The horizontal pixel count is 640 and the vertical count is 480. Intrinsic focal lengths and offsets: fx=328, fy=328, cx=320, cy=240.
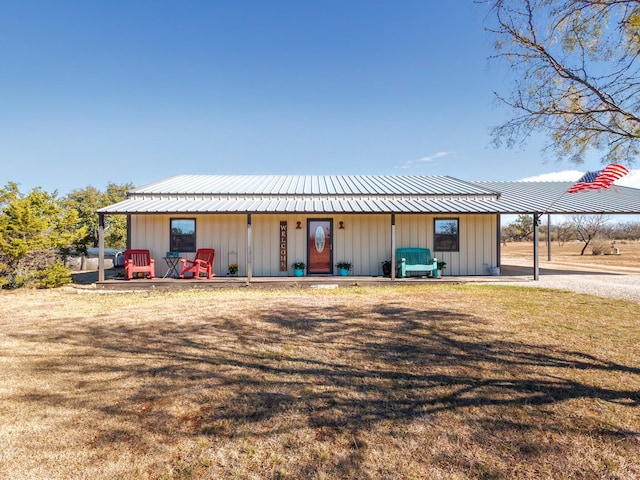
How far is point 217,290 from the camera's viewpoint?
9.78m

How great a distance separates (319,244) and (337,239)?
0.67 m

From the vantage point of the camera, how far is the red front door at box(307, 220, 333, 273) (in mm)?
11820

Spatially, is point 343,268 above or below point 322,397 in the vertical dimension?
above

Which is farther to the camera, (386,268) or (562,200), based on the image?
(562,200)

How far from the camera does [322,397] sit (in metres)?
3.15

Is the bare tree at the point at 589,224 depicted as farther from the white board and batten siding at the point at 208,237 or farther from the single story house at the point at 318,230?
the white board and batten siding at the point at 208,237

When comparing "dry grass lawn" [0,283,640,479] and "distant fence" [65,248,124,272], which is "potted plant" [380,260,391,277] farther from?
"distant fence" [65,248,124,272]

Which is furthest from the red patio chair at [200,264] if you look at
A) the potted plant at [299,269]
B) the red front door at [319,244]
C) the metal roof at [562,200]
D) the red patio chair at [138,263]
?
the metal roof at [562,200]

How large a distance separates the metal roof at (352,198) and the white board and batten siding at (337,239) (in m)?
0.55

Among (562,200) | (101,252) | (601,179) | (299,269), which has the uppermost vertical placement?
(601,179)

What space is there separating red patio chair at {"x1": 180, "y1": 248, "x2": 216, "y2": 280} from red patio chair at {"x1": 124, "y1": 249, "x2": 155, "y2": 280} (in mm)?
978

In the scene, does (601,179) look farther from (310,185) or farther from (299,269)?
(310,185)

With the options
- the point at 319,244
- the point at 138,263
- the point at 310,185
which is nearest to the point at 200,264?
the point at 138,263

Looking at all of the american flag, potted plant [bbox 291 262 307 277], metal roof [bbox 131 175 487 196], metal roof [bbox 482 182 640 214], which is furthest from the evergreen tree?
the american flag
